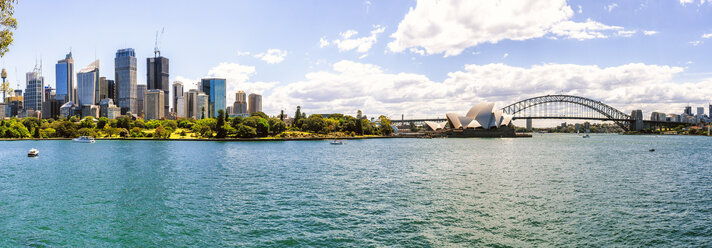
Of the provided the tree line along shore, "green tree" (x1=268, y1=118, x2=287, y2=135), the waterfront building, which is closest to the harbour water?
the tree line along shore

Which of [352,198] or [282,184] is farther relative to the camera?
[282,184]

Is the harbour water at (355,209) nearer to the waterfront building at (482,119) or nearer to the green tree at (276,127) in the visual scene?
the green tree at (276,127)

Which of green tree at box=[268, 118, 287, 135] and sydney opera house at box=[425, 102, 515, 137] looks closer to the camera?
green tree at box=[268, 118, 287, 135]

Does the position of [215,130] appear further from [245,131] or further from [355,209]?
[355,209]

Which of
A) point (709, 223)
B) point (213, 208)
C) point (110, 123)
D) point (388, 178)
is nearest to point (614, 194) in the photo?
point (709, 223)

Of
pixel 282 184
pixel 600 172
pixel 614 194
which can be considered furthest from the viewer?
pixel 600 172

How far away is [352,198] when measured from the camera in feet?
93.4

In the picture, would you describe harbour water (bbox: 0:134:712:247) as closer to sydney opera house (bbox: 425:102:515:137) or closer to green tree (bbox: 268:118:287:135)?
green tree (bbox: 268:118:287:135)

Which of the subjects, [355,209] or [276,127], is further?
[276,127]

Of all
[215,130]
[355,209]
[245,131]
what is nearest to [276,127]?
[245,131]

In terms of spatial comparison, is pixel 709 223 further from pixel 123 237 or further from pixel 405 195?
pixel 123 237

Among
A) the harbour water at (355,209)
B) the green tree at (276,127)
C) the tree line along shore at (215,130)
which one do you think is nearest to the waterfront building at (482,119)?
the tree line along shore at (215,130)

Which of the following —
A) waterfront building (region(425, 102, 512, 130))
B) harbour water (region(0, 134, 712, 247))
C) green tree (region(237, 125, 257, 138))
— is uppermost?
waterfront building (region(425, 102, 512, 130))

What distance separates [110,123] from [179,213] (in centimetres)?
18645
